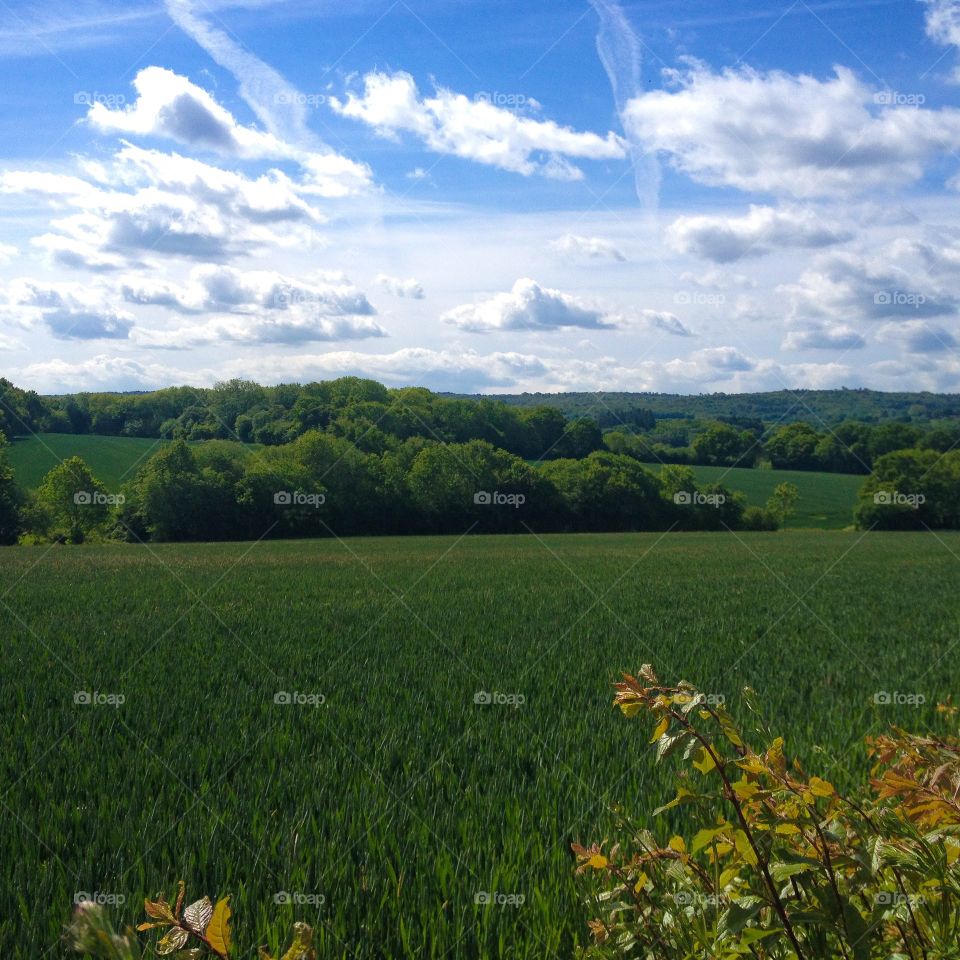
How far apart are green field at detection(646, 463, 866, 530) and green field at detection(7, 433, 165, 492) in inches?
1827

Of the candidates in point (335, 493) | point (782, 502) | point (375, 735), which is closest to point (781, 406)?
point (782, 502)

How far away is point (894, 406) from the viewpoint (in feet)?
225

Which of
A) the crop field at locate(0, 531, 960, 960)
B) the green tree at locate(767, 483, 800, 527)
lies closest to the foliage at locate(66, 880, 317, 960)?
the crop field at locate(0, 531, 960, 960)

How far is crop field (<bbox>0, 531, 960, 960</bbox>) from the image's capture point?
398 cm

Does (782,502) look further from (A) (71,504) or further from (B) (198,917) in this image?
(B) (198,917)

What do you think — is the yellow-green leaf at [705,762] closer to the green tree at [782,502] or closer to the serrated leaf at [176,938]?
the serrated leaf at [176,938]

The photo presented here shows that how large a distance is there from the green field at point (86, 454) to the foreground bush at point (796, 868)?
56.9 meters

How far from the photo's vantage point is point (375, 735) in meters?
6.91

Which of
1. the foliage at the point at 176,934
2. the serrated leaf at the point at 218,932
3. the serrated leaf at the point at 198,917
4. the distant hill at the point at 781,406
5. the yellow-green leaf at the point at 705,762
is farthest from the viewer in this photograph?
the distant hill at the point at 781,406

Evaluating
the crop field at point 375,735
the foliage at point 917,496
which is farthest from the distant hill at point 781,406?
the crop field at point 375,735

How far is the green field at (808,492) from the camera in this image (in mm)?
66750

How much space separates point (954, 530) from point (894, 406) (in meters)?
12.4

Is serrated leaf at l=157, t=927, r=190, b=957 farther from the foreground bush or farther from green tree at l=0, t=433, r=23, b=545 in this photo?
green tree at l=0, t=433, r=23, b=545

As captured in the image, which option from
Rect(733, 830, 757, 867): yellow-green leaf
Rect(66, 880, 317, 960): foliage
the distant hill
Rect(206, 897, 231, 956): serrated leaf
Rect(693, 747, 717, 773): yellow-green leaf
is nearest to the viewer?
Rect(66, 880, 317, 960): foliage
